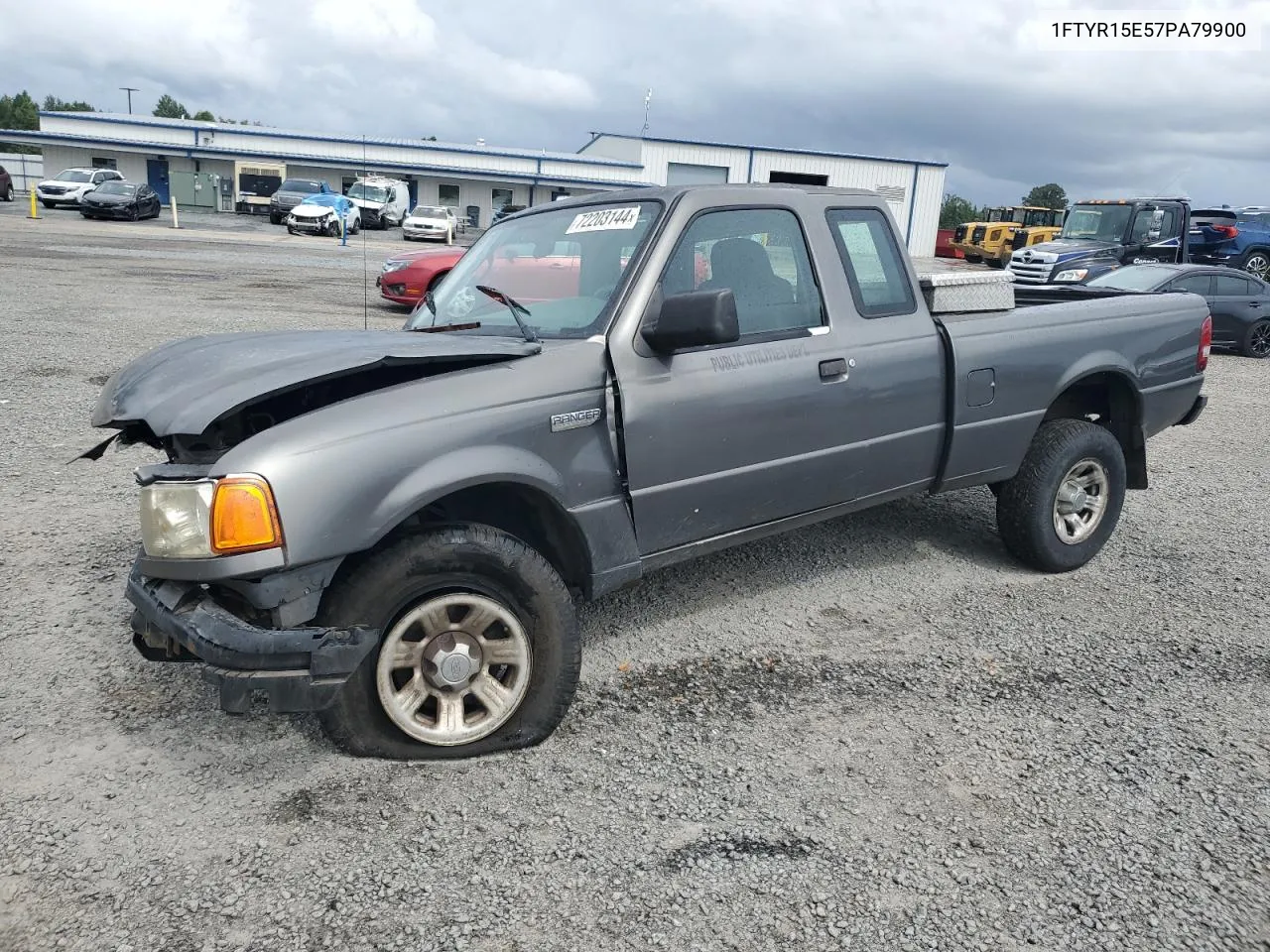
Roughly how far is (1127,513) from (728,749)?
4155mm

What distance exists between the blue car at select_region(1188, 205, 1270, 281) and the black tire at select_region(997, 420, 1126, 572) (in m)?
23.6

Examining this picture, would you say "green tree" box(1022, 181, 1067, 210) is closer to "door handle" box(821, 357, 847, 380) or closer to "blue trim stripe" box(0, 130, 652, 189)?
"blue trim stripe" box(0, 130, 652, 189)

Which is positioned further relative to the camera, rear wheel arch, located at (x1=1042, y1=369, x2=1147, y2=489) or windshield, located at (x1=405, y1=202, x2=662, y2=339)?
rear wheel arch, located at (x1=1042, y1=369, x2=1147, y2=489)

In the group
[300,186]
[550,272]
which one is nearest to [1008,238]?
[300,186]

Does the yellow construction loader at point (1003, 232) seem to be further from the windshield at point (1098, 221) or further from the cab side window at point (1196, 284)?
the cab side window at point (1196, 284)

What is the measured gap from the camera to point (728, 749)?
332 centimetres

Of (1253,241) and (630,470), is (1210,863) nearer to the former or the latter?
(630,470)

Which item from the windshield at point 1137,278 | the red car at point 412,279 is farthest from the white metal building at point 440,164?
the red car at point 412,279

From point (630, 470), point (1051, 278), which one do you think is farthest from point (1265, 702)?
point (1051, 278)

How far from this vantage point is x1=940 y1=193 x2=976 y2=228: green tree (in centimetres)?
7426

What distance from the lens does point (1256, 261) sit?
82.7ft

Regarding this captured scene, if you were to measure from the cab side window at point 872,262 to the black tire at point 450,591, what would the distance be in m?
2.01

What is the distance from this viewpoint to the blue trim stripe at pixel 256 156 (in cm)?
4941

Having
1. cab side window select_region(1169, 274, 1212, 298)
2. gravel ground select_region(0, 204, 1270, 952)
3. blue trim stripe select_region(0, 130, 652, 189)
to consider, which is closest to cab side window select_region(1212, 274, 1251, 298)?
cab side window select_region(1169, 274, 1212, 298)
